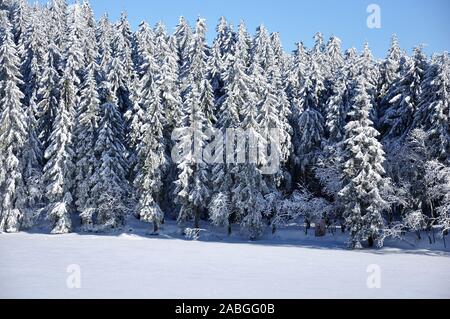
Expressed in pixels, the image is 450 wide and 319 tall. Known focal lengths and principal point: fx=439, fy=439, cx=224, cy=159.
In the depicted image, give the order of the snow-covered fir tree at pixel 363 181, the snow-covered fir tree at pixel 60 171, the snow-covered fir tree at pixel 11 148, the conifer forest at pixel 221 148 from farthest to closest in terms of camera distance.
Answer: the snow-covered fir tree at pixel 60 171, the snow-covered fir tree at pixel 11 148, the conifer forest at pixel 221 148, the snow-covered fir tree at pixel 363 181

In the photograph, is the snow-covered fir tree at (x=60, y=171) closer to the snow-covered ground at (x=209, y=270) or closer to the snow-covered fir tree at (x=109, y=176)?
the snow-covered fir tree at (x=109, y=176)

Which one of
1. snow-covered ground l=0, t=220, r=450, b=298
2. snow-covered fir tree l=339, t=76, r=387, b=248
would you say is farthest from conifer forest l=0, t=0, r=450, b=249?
snow-covered ground l=0, t=220, r=450, b=298

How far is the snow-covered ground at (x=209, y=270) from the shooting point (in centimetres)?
1894

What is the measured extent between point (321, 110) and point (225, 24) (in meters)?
20.2

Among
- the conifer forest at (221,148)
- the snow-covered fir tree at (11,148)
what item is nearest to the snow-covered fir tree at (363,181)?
the conifer forest at (221,148)

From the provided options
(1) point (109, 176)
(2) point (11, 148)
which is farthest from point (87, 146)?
(2) point (11, 148)

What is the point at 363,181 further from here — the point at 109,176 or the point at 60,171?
the point at 60,171

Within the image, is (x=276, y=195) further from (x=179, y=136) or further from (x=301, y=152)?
(x=179, y=136)

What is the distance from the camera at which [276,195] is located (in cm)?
4475

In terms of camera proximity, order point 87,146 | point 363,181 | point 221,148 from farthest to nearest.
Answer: point 87,146, point 221,148, point 363,181

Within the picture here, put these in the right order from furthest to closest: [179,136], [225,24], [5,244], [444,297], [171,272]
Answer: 1. [225,24]
2. [179,136]
3. [5,244]
4. [171,272]
5. [444,297]

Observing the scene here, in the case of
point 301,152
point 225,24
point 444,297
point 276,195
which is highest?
point 225,24

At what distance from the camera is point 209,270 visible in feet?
80.9

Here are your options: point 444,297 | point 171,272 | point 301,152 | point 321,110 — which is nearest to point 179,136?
point 301,152
